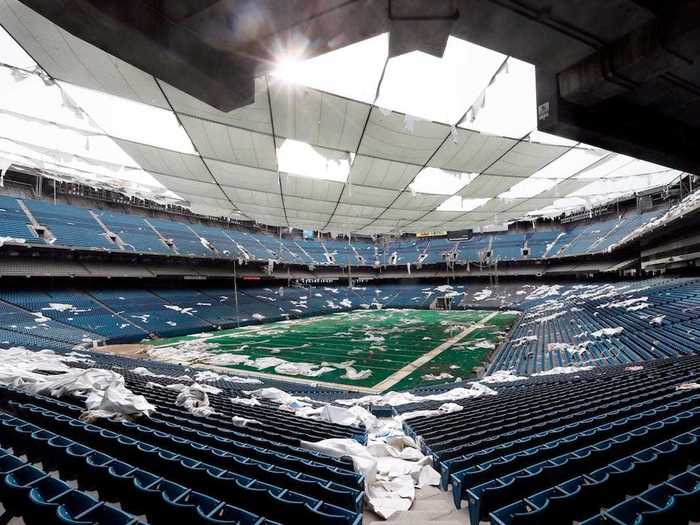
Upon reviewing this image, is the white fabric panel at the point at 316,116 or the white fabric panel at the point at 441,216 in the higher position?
the white fabric panel at the point at 316,116

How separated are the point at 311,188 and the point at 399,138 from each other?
3.97 meters

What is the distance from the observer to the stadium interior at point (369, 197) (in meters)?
2.73

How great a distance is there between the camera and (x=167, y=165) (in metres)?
9.22

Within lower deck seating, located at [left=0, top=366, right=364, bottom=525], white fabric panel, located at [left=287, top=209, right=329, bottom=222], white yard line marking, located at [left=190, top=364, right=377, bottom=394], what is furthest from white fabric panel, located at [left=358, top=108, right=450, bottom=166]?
white yard line marking, located at [left=190, top=364, right=377, bottom=394]

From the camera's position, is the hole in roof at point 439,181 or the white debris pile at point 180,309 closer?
the hole in roof at point 439,181

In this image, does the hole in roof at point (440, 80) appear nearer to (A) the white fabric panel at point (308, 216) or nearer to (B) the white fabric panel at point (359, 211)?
(B) the white fabric panel at point (359, 211)

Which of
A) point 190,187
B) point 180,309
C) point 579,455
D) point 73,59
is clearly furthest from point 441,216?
point 180,309

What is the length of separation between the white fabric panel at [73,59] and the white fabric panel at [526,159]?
7303 millimetres

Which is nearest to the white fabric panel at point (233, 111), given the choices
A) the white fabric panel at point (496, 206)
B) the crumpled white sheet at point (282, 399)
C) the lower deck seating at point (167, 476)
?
the lower deck seating at point (167, 476)

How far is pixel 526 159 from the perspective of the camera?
26.6 ft

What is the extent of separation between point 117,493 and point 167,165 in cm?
859

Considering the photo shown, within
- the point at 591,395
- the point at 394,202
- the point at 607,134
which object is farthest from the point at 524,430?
the point at 394,202

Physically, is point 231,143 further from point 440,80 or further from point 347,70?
point 440,80

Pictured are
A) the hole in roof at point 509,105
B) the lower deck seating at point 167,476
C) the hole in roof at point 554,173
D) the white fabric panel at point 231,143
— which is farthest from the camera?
the hole in roof at point 554,173
